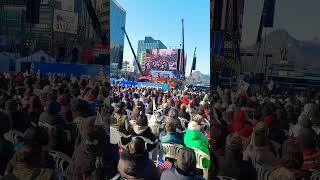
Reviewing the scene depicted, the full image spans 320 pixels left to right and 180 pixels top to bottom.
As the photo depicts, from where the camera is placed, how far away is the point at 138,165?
3.60 metres

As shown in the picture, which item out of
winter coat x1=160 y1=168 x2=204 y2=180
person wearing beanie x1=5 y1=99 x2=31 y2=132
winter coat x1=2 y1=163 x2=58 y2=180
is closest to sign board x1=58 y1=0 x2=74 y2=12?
person wearing beanie x1=5 y1=99 x2=31 y2=132

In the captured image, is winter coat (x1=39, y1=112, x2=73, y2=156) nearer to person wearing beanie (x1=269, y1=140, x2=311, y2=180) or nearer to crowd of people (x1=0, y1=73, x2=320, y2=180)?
crowd of people (x1=0, y1=73, x2=320, y2=180)

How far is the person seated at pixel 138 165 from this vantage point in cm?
359

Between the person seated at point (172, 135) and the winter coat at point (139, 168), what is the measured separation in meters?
0.44

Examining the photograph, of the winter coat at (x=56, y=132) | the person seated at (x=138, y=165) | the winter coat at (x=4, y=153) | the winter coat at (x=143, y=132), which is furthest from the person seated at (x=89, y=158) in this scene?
the winter coat at (x=4, y=153)

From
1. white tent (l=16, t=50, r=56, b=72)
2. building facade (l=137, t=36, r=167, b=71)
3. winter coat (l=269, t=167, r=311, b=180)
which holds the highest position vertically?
building facade (l=137, t=36, r=167, b=71)

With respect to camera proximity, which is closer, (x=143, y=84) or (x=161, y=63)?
(x=161, y=63)

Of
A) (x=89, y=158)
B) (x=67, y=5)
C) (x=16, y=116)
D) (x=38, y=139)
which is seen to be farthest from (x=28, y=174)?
(x=67, y=5)

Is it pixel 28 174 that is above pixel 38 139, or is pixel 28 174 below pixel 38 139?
below

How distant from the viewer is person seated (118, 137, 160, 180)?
141 inches

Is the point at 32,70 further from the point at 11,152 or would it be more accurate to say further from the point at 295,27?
the point at 295,27

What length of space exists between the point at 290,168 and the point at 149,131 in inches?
56.2

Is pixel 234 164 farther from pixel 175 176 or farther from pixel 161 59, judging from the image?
pixel 161 59

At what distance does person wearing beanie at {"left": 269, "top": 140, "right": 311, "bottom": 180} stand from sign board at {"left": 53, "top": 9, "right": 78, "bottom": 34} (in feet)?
7.94
